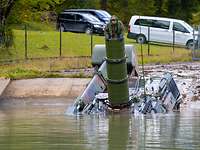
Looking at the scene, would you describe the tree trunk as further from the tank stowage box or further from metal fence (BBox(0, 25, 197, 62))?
the tank stowage box

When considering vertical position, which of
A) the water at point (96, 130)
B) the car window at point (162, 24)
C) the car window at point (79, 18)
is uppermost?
the car window at point (79, 18)

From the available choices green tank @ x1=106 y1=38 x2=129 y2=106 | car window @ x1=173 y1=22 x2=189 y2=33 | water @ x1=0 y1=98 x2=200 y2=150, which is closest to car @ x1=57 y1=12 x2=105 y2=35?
car window @ x1=173 y1=22 x2=189 y2=33

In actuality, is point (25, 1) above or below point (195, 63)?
above

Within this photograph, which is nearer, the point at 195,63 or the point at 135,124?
the point at 135,124

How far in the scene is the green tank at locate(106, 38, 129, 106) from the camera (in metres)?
18.0

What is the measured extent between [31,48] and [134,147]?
92.6 ft

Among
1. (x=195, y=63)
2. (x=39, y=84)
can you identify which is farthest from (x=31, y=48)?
(x=39, y=84)

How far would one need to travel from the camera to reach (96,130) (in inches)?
596

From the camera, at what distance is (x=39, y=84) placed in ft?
81.5

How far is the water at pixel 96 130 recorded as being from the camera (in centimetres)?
1265

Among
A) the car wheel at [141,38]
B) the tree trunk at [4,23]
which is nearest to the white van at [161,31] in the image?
the car wheel at [141,38]

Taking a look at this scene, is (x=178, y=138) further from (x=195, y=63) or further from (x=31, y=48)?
(x=31, y=48)

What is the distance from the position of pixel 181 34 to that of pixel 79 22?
8555mm

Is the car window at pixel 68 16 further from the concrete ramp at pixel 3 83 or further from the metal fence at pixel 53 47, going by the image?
the concrete ramp at pixel 3 83
